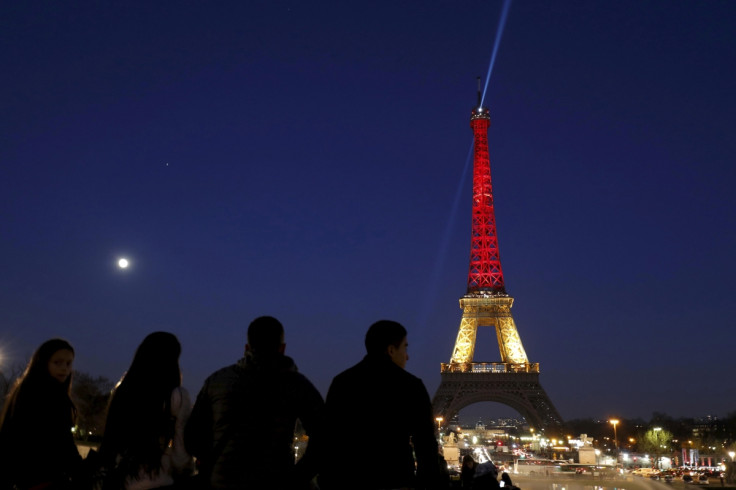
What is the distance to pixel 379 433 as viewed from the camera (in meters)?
4.16

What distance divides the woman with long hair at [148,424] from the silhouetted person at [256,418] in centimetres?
17

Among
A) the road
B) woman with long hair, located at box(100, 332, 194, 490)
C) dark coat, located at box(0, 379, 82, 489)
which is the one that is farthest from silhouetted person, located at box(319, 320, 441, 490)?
the road

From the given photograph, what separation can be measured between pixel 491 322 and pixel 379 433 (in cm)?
6867

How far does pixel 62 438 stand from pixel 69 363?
23.0 inches

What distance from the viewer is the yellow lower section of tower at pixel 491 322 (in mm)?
69312

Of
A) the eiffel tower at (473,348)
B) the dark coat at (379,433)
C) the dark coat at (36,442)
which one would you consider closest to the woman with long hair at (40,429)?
the dark coat at (36,442)

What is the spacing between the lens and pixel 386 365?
4.32m

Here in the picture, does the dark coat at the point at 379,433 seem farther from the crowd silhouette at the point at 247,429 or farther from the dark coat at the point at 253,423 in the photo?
the dark coat at the point at 253,423

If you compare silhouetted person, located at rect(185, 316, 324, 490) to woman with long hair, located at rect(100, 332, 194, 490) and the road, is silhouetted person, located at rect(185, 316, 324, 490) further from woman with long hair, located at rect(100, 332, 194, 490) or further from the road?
the road

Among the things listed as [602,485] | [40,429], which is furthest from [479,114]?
[40,429]

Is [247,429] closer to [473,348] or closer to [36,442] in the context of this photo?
[36,442]

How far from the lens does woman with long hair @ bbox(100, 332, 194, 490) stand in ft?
14.5

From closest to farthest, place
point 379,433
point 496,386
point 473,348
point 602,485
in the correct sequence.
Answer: point 379,433 → point 602,485 → point 496,386 → point 473,348

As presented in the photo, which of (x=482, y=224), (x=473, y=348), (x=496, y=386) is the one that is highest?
(x=482, y=224)
